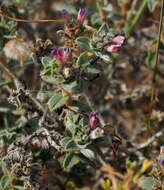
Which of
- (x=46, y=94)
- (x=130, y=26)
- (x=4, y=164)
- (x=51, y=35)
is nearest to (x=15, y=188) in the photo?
(x=4, y=164)

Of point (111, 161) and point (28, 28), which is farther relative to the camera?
point (28, 28)

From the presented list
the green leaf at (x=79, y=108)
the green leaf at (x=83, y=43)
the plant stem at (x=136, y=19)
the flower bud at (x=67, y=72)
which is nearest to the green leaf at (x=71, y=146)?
the green leaf at (x=79, y=108)

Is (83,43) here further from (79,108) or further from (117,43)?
(79,108)

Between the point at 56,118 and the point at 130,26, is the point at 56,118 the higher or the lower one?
the lower one

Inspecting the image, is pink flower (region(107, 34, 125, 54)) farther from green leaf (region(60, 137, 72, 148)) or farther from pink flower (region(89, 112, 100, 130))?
green leaf (region(60, 137, 72, 148))

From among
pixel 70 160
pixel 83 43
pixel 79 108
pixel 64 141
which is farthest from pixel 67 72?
pixel 70 160

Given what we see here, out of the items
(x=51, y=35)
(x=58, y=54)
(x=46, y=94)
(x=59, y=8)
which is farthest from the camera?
(x=51, y=35)

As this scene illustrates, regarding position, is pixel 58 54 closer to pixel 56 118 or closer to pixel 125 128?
pixel 56 118
